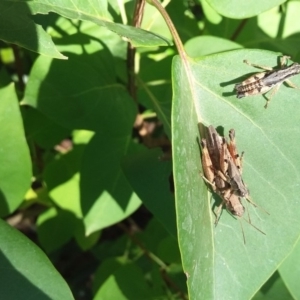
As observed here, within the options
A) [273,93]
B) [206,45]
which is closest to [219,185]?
[273,93]

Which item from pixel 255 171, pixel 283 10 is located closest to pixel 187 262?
pixel 255 171

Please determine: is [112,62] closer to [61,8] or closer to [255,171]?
[61,8]

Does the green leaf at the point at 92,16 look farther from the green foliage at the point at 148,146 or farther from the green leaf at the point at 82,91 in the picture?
the green leaf at the point at 82,91

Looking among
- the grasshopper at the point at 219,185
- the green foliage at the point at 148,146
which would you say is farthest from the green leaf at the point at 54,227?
the grasshopper at the point at 219,185

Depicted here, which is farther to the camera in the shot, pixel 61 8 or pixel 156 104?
pixel 156 104

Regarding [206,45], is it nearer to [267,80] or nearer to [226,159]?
[267,80]

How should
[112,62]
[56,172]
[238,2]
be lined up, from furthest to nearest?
[56,172], [112,62], [238,2]
